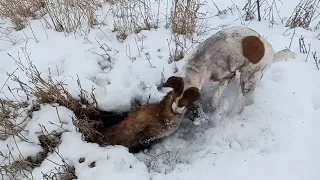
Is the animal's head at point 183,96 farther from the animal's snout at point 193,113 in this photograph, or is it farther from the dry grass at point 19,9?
the dry grass at point 19,9

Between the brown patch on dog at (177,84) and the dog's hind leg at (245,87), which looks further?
the dog's hind leg at (245,87)

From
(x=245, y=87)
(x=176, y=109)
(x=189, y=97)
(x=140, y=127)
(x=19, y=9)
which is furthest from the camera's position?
(x=19, y=9)

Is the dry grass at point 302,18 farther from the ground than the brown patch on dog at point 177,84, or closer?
farther from the ground

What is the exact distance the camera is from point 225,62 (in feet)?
11.2

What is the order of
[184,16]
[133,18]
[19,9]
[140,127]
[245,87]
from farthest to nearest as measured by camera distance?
[19,9], [133,18], [184,16], [140,127], [245,87]

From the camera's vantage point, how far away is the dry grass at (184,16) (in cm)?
443

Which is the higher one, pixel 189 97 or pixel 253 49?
pixel 253 49

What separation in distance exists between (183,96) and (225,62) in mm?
542

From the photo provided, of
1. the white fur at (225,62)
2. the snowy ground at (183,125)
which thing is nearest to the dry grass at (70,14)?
the snowy ground at (183,125)

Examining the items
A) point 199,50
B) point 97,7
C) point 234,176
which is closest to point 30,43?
point 97,7

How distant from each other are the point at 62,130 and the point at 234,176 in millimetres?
1678

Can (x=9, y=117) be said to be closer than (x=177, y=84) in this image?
No

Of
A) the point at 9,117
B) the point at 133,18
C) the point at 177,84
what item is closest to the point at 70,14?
the point at 133,18

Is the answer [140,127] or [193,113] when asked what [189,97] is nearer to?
[193,113]
